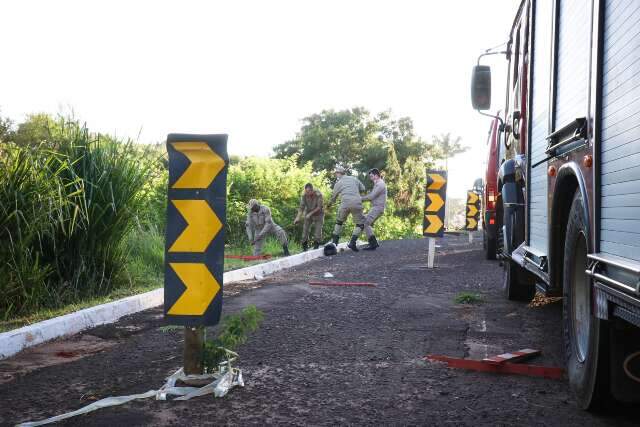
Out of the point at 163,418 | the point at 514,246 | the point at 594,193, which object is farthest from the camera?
the point at 514,246

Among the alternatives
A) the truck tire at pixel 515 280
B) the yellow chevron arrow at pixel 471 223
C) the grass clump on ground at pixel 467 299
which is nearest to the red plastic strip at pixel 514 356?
the truck tire at pixel 515 280

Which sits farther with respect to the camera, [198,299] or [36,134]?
[36,134]

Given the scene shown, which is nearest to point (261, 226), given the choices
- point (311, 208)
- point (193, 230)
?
point (311, 208)

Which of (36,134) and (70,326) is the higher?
(36,134)

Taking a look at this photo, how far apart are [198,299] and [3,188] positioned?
3.05m

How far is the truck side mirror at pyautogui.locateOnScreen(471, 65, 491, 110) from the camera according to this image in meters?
7.13

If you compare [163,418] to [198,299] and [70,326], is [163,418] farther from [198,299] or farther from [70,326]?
[70,326]

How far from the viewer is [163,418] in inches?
131

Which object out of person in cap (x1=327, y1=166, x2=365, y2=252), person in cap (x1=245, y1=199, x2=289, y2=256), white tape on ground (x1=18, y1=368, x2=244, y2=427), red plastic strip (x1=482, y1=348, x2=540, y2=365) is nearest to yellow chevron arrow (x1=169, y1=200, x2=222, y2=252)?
white tape on ground (x1=18, y1=368, x2=244, y2=427)

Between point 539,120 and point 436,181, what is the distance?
6.73m

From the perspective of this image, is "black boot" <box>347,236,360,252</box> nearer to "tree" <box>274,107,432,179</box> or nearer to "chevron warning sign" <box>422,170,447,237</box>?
"chevron warning sign" <box>422,170,447,237</box>

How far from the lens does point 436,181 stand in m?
11.7

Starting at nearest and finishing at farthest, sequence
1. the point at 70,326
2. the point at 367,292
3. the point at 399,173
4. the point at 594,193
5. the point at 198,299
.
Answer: the point at 594,193 < the point at 198,299 < the point at 70,326 < the point at 367,292 < the point at 399,173

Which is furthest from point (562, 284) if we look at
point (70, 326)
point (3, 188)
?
point (3, 188)
